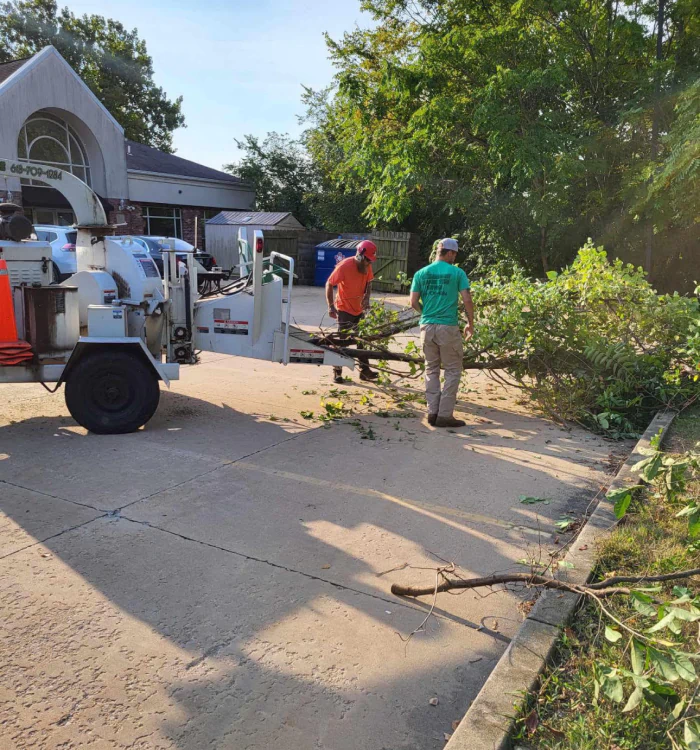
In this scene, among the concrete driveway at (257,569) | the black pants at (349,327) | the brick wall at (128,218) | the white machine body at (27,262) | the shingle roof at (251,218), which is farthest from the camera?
the shingle roof at (251,218)

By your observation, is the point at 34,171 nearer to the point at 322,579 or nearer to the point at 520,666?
the point at 322,579

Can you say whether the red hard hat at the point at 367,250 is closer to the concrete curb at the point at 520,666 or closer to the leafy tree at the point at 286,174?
the concrete curb at the point at 520,666

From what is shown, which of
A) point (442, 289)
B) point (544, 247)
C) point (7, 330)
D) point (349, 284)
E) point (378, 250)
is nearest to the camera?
point (7, 330)

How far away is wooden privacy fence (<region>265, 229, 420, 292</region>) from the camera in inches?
877

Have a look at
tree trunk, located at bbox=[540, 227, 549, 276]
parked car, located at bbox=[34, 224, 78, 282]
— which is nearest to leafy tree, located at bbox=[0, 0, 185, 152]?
parked car, located at bbox=[34, 224, 78, 282]

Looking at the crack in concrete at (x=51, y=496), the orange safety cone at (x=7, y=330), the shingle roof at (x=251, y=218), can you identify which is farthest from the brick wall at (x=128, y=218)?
the crack in concrete at (x=51, y=496)

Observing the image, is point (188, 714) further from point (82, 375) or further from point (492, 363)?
point (492, 363)

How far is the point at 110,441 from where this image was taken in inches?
239

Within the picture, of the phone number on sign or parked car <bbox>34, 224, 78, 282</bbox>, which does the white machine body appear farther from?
parked car <bbox>34, 224, 78, 282</bbox>

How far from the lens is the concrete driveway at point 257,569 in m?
2.71

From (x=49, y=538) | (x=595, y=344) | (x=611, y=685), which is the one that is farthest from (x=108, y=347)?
(x=611, y=685)

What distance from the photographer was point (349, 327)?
8188 millimetres

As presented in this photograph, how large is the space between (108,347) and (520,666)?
190 inches

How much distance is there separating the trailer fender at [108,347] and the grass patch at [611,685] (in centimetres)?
434
